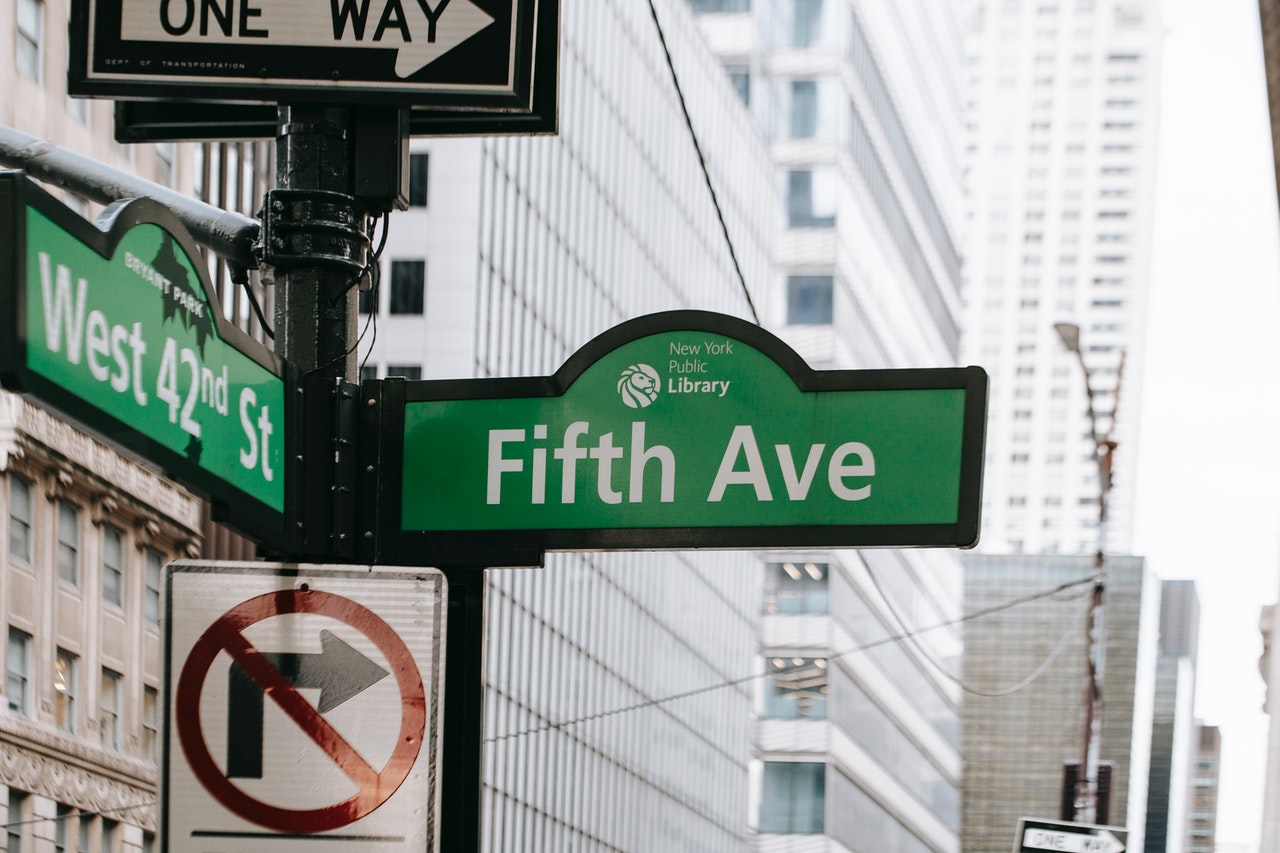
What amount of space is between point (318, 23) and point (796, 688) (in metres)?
70.2

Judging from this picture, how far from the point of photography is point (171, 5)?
13.1 feet

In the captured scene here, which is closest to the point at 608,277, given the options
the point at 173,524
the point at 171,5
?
the point at 173,524

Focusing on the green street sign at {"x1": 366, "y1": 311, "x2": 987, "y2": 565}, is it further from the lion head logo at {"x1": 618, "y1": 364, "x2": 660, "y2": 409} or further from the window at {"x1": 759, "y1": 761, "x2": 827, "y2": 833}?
the window at {"x1": 759, "y1": 761, "x2": 827, "y2": 833}

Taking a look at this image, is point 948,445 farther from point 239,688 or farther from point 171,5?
point 171,5

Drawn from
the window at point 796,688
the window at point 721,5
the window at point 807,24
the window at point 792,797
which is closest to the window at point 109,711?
the window at point 796,688

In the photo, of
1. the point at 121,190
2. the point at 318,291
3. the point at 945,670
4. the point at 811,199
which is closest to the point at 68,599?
the point at 121,190

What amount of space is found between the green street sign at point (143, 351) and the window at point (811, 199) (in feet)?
237

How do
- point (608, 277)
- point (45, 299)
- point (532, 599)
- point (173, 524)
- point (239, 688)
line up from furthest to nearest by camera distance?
point (608, 277) → point (532, 599) → point (173, 524) → point (239, 688) → point (45, 299)

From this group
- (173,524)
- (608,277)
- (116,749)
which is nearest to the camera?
(116,749)

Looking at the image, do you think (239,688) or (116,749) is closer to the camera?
(239,688)

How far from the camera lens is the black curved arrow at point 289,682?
11.1 feet

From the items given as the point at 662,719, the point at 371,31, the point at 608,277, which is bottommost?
the point at 662,719

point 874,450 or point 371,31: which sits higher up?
point 371,31

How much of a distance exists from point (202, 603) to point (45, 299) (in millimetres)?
762
